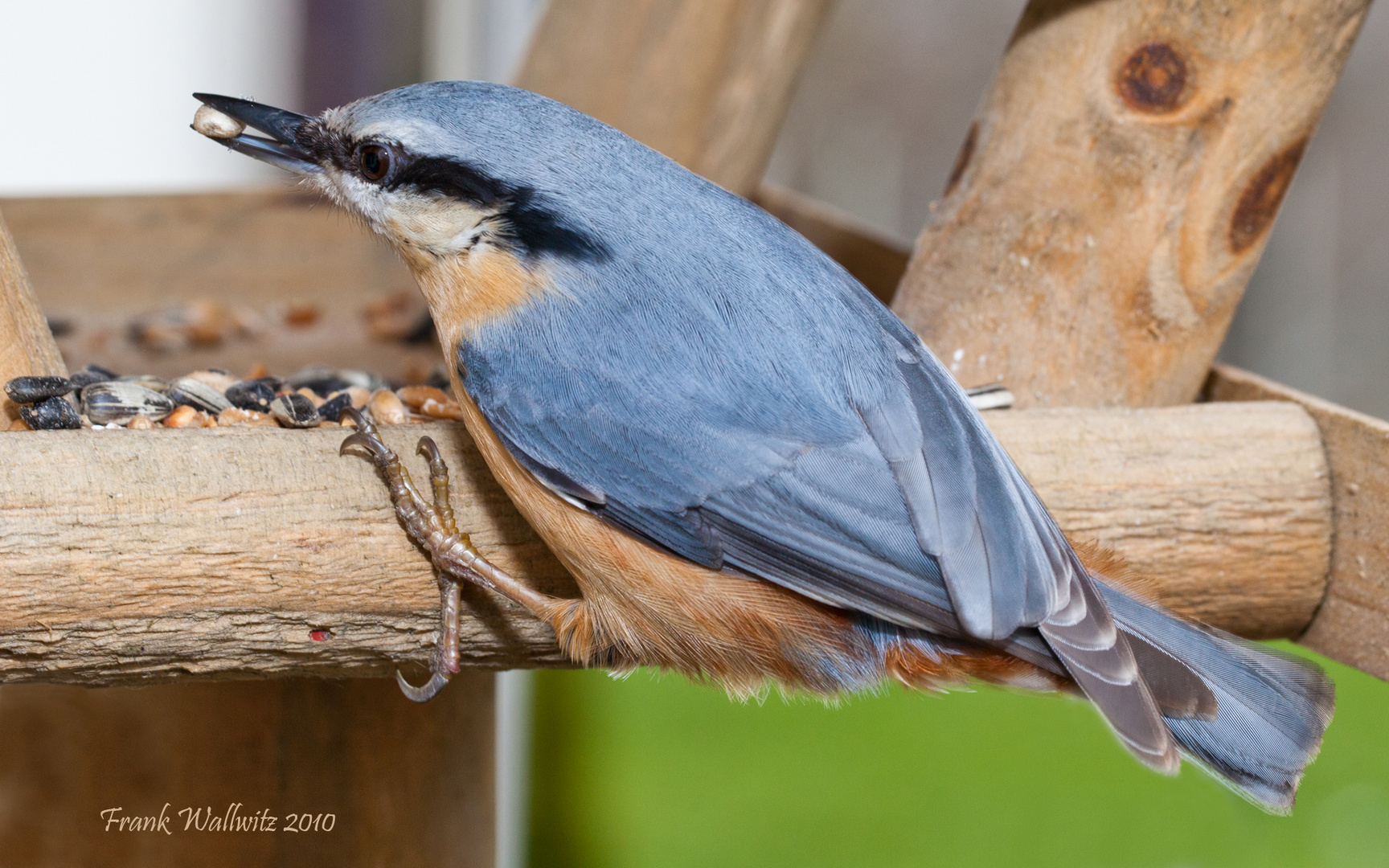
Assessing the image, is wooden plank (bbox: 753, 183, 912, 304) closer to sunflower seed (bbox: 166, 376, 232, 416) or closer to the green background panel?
the green background panel

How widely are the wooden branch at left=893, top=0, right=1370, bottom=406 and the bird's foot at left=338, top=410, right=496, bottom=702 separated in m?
0.86

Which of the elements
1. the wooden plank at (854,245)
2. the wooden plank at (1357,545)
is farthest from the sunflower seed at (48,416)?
the wooden plank at (1357,545)

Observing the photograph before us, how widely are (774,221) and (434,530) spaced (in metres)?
0.54

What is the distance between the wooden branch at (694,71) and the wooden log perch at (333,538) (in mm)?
1450

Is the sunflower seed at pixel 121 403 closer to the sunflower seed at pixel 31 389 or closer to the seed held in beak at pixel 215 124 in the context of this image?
the sunflower seed at pixel 31 389

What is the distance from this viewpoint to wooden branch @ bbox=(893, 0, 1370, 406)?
167 cm

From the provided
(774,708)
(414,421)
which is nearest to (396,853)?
(414,421)

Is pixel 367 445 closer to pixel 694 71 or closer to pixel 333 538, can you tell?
pixel 333 538

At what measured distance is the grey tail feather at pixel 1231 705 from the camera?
45.5 inches

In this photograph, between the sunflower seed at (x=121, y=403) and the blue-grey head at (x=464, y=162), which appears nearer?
the blue-grey head at (x=464, y=162)

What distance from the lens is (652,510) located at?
1.17 m

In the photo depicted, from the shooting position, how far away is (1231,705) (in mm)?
1185

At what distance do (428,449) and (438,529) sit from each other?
120 mm

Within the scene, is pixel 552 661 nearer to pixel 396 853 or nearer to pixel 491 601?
pixel 491 601
